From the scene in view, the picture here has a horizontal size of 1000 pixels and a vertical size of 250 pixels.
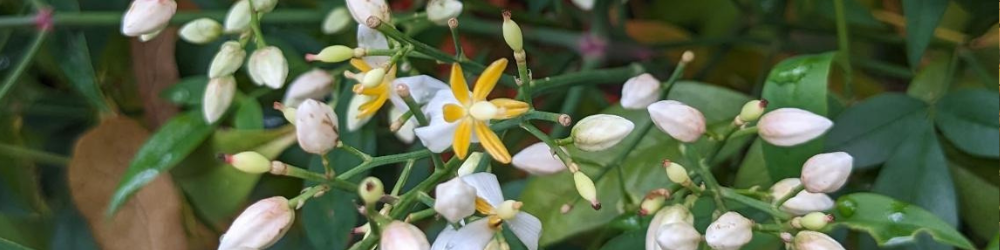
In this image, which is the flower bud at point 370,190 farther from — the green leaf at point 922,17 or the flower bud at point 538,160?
the green leaf at point 922,17

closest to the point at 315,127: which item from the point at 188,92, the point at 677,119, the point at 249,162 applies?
the point at 249,162

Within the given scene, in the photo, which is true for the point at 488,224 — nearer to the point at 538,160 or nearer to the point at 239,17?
the point at 538,160

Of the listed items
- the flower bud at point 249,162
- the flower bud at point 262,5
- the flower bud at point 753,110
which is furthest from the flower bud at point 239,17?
the flower bud at point 753,110

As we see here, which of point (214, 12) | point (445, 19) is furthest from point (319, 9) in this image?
point (445, 19)

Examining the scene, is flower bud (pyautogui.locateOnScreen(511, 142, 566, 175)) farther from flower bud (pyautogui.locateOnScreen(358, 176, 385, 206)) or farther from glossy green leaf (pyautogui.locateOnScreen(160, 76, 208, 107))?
glossy green leaf (pyautogui.locateOnScreen(160, 76, 208, 107))

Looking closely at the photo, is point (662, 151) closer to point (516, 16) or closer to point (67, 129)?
point (516, 16)

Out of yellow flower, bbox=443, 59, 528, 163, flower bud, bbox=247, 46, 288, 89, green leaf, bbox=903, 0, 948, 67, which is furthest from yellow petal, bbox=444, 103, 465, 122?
green leaf, bbox=903, 0, 948, 67
